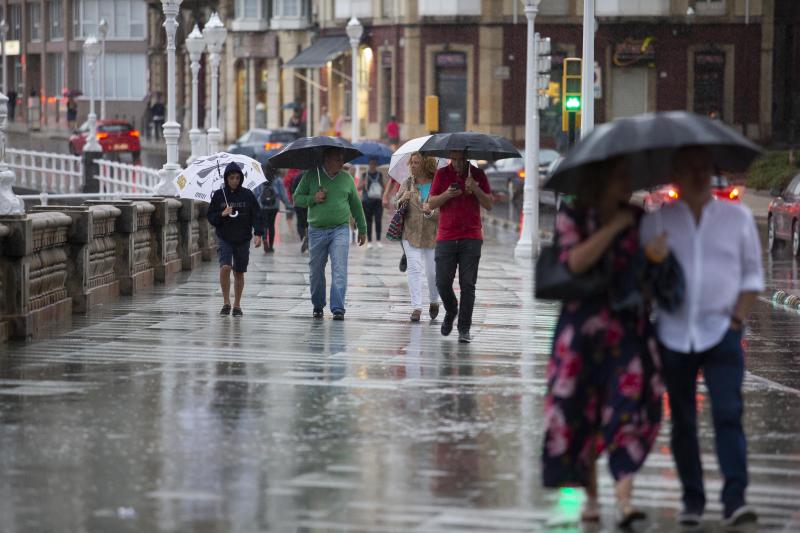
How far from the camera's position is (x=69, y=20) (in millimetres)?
103500

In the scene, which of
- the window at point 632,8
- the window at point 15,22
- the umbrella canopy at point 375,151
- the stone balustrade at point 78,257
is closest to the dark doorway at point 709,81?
the window at point 632,8

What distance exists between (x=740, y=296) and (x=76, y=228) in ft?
34.9

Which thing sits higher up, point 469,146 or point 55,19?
point 55,19

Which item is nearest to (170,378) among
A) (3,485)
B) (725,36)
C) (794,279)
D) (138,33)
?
(3,485)

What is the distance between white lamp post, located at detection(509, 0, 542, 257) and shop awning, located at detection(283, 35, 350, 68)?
120 feet

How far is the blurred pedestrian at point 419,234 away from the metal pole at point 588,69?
1087 cm

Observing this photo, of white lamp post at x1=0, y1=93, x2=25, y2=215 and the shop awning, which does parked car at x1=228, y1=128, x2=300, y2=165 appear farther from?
white lamp post at x1=0, y1=93, x2=25, y2=215

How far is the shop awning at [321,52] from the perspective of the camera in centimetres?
6856

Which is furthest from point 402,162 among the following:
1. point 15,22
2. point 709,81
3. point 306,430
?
point 15,22

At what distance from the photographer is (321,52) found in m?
69.8

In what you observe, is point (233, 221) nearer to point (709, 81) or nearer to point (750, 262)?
point (750, 262)

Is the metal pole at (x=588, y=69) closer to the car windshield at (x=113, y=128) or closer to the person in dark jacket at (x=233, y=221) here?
the person in dark jacket at (x=233, y=221)

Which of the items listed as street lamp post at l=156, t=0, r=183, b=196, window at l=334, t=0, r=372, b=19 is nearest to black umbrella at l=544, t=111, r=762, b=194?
street lamp post at l=156, t=0, r=183, b=196

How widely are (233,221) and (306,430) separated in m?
8.39
